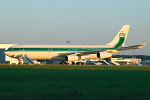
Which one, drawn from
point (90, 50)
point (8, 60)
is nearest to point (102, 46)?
point (90, 50)

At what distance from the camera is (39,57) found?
61.2 metres

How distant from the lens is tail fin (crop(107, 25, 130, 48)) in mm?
69650

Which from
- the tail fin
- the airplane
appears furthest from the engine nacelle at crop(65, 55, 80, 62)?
the tail fin

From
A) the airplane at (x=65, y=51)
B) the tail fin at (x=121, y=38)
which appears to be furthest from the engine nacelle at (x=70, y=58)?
the tail fin at (x=121, y=38)

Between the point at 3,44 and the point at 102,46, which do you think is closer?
the point at 102,46

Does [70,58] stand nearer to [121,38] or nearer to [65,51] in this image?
[65,51]

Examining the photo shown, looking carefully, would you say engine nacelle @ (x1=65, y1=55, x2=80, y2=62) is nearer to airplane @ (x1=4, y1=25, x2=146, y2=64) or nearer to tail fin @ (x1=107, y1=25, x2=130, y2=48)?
airplane @ (x1=4, y1=25, x2=146, y2=64)

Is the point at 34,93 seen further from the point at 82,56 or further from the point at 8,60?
the point at 8,60

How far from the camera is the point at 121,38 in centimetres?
7075

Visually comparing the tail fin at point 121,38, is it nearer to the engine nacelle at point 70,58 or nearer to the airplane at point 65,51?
the airplane at point 65,51

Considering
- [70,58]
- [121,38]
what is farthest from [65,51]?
[121,38]

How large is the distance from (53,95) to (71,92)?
103 centimetres

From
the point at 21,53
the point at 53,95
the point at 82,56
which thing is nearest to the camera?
the point at 53,95

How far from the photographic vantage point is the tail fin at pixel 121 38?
6965 centimetres
